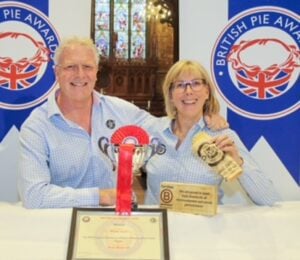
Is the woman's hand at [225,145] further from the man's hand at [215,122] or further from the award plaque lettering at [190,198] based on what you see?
the man's hand at [215,122]

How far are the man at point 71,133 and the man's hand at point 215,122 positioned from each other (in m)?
0.02

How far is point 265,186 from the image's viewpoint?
5.41 feet

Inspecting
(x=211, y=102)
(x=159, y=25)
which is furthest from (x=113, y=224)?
(x=159, y=25)

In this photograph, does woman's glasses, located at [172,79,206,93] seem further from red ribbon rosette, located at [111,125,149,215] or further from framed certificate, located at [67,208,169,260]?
framed certificate, located at [67,208,169,260]

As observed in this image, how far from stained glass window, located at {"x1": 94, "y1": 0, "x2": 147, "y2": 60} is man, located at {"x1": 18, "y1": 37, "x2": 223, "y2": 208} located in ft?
25.9

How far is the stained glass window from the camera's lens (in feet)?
31.7

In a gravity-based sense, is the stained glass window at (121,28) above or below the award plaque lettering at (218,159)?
above

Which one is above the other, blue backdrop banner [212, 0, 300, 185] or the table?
blue backdrop banner [212, 0, 300, 185]

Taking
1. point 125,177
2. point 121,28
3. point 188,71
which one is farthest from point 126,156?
point 121,28

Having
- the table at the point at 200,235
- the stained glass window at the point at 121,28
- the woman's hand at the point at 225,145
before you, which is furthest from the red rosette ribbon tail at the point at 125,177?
the stained glass window at the point at 121,28

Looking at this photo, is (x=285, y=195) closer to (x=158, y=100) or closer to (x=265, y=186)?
(x=265, y=186)

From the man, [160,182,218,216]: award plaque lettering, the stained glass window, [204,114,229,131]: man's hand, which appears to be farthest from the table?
the stained glass window

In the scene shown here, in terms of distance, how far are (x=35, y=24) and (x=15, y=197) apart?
86 centimetres

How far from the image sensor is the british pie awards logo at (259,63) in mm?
2172
